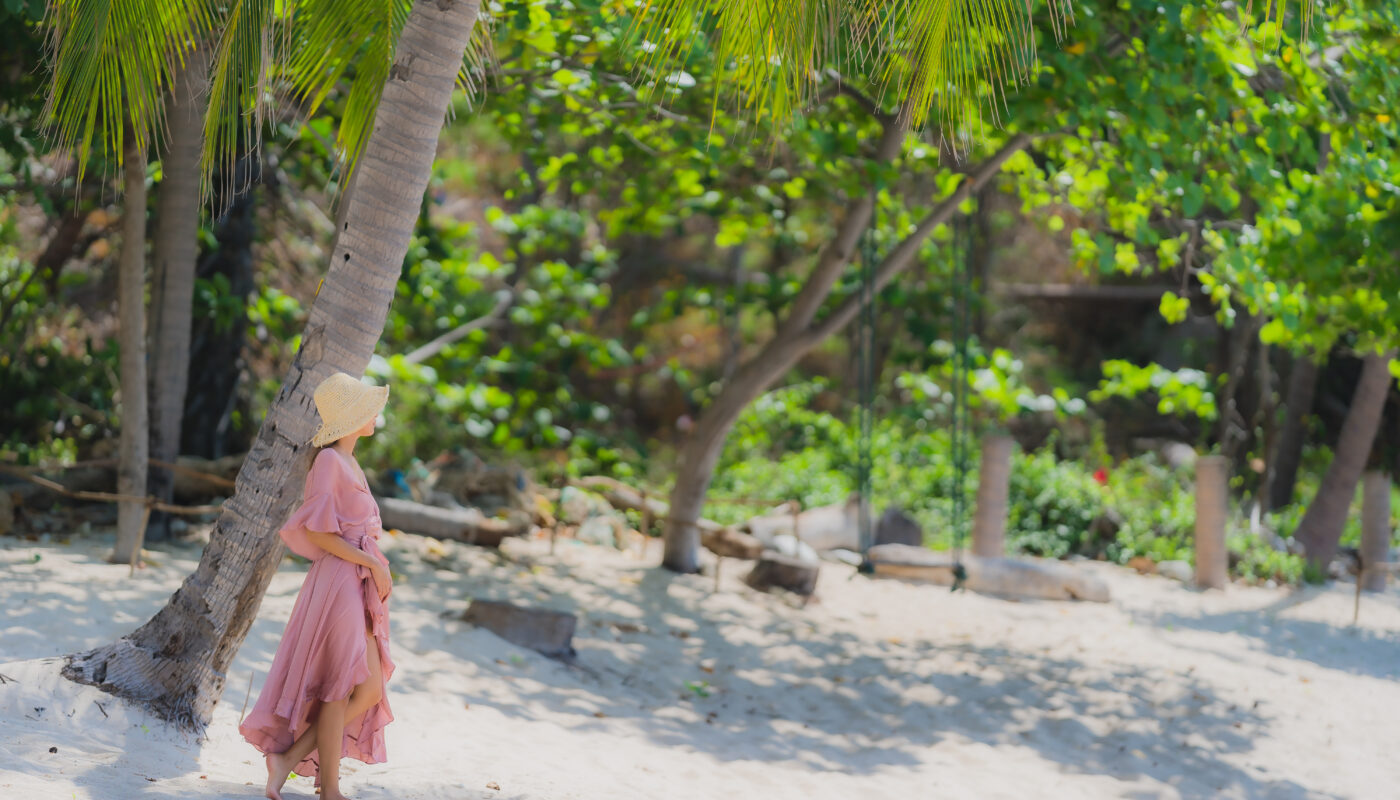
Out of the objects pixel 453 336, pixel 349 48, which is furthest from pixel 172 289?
pixel 453 336

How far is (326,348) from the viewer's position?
3.96 metres

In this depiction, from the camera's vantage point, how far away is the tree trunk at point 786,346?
8367 mm

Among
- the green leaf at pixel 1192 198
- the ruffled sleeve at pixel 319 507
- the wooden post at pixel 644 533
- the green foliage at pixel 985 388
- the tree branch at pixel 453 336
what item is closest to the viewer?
the ruffled sleeve at pixel 319 507

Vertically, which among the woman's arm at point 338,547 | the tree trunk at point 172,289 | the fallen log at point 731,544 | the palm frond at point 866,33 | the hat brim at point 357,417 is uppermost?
the palm frond at point 866,33

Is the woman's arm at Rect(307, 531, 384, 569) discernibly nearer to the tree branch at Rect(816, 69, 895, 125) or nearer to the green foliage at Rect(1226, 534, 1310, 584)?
the tree branch at Rect(816, 69, 895, 125)

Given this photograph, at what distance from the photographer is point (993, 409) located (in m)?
14.6

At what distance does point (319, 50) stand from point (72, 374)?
5363mm

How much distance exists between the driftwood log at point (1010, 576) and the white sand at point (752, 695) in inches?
9.8

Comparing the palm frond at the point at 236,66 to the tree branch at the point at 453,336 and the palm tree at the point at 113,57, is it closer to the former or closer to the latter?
the palm tree at the point at 113,57

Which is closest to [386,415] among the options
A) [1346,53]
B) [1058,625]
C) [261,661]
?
[261,661]

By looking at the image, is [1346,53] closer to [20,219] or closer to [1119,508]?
[1119,508]

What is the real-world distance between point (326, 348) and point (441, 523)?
535 centimetres

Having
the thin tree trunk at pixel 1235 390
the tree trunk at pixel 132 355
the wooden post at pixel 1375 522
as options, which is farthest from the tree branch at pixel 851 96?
the thin tree trunk at pixel 1235 390

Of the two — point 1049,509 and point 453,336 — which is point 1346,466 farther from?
point 453,336
